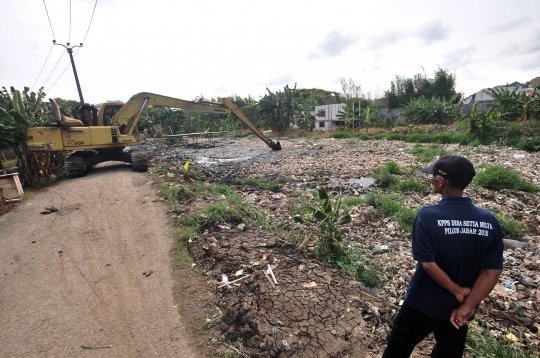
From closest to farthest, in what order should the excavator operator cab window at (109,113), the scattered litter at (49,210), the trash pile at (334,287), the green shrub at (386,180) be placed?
1. the trash pile at (334,287)
2. the scattered litter at (49,210)
3. the green shrub at (386,180)
4. the excavator operator cab window at (109,113)

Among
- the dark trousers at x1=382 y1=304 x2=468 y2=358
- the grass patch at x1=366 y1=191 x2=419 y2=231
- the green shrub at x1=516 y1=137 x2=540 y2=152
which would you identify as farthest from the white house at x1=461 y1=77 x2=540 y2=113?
the dark trousers at x1=382 y1=304 x2=468 y2=358

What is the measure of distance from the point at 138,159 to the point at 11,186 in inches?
124

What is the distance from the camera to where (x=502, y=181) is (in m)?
7.08

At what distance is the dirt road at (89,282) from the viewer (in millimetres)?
2775

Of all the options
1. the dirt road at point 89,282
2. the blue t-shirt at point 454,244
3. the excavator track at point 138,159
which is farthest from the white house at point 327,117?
the blue t-shirt at point 454,244

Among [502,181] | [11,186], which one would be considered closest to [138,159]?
[11,186]

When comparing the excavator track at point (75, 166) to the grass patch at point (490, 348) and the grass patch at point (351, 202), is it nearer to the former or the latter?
the grass patch at point (351, 202)

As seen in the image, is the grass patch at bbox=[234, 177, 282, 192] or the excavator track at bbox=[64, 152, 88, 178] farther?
the excavator track at bbox=[64, 152, 88, 178]

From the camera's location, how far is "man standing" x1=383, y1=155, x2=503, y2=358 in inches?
68.2

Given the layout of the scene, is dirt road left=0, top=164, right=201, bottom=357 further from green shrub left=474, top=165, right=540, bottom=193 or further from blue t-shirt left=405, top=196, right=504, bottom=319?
green shrub left=474, top=165, right=540, bottom=193

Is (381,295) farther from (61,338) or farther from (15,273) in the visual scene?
(15,273)

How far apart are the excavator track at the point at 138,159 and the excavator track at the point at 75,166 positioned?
1442mm

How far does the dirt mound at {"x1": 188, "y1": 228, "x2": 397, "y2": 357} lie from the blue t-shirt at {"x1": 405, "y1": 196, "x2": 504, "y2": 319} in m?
0.99

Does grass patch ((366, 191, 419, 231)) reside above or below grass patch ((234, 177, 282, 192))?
below
